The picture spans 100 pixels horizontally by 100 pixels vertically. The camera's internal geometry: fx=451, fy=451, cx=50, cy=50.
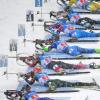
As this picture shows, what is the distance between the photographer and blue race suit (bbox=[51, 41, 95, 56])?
6828 millimetres

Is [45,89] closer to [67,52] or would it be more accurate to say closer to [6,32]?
[67,52]

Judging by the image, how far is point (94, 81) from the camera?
627 cm

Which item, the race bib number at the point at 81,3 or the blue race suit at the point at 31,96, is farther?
the race bib number at the point at 81,3

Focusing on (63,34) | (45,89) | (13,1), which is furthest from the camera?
(13,1)

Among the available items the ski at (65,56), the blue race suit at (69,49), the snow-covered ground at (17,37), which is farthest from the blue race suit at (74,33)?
the ski at (65,56)

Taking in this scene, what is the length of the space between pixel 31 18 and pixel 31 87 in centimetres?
192

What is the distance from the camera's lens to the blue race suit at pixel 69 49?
22.4ft

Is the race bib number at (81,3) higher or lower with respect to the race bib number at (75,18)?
higher

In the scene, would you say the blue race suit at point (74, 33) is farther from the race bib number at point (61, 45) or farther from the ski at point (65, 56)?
the ski at point (65, 56)

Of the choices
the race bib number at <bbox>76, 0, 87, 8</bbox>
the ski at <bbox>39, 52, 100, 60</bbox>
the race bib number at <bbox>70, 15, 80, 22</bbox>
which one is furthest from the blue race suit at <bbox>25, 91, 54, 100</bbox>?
the race bib number at <bbox>76, 0, 87, 8</bbox>

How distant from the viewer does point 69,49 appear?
22.5 feet

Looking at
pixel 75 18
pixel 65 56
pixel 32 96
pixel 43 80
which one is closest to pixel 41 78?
pixel 43 80

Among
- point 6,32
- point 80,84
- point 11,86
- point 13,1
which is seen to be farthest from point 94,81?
point 13,1

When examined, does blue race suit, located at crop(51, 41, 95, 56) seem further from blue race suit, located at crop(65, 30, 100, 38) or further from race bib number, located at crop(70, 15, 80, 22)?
race bib number, located at crop(70, 15, 80, 22)
